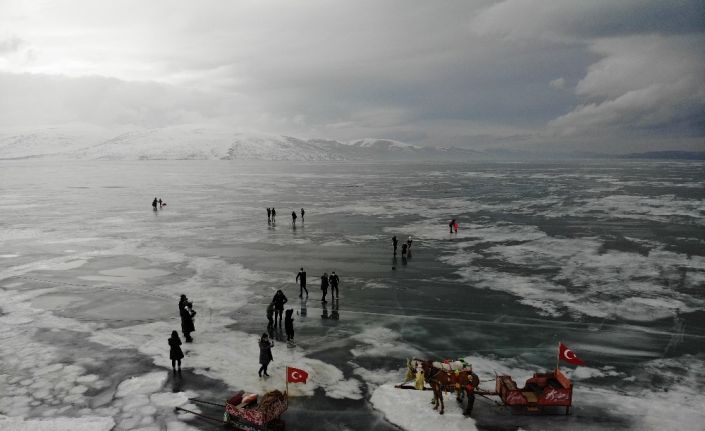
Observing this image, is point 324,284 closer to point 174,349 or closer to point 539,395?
point 174,349

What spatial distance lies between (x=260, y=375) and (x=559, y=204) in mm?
56496

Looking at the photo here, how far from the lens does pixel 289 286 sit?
23.1 meters

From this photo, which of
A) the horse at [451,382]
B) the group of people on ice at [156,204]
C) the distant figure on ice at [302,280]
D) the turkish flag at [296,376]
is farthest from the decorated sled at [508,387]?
the group of people on ice at [156,204]

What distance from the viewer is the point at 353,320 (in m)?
18.5

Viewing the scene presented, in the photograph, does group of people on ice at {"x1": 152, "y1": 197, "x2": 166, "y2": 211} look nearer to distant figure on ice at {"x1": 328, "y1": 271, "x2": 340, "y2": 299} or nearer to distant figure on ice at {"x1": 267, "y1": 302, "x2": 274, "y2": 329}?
distant figure on ice at {"x1": 328, "y1": 271, "x2": 340, "y2": 299}

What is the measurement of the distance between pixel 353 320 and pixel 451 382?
682cm

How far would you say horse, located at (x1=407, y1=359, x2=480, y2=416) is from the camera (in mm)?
11811

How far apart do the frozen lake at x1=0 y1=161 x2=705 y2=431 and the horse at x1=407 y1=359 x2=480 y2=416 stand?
430 millimetres

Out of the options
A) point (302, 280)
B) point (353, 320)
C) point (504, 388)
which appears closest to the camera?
point (504, 388)

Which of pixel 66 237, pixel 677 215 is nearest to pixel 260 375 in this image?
pixel 66 237

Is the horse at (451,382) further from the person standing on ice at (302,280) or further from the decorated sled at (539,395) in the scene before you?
the person standing on ice at (302,280)

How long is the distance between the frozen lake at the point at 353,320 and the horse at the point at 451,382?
43 centimetres

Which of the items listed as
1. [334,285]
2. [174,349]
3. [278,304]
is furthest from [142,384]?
[334,285]

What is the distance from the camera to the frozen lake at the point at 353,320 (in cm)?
1232
